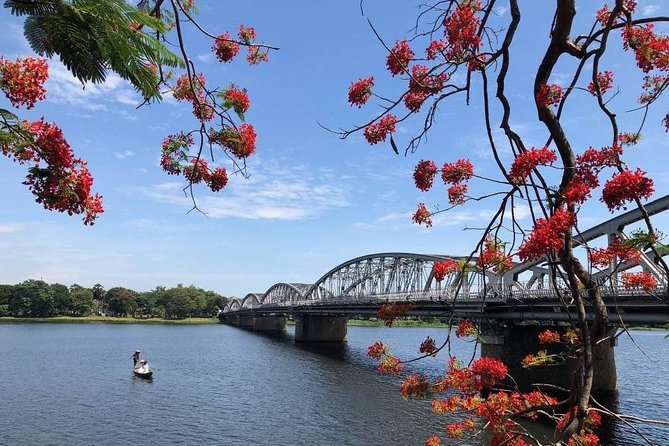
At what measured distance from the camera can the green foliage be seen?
345 cm

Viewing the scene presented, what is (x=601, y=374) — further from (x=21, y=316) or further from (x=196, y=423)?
(x=21, y=316)

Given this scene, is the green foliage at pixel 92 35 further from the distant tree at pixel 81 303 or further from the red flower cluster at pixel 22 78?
the distant tree at pixel 81 303

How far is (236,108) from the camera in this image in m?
5.79

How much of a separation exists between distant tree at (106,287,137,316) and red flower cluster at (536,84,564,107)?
17733 centimetres

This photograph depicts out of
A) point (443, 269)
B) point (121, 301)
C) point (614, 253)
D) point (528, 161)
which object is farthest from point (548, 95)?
point (121, 301)

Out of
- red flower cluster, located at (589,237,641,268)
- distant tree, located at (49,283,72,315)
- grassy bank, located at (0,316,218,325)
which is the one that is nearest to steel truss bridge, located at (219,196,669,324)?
red flower cluster, located at (589,237,641,268)

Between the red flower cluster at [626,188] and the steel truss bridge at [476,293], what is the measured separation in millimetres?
442

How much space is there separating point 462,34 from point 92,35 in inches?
131

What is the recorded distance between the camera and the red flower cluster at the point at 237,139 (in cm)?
596

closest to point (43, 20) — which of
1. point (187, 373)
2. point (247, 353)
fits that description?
point (187, 373)

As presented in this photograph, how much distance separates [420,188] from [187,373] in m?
46.5

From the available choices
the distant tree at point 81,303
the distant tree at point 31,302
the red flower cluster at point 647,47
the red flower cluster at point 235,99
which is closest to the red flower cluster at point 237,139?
the red flower cluster at point 235,99

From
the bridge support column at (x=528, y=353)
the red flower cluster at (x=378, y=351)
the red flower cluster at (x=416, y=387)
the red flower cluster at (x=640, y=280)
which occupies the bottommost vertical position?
the bridge support column at (x=528, y=353)

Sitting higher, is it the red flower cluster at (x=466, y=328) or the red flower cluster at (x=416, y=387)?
the red flower cluster at (x=466, y=328)
